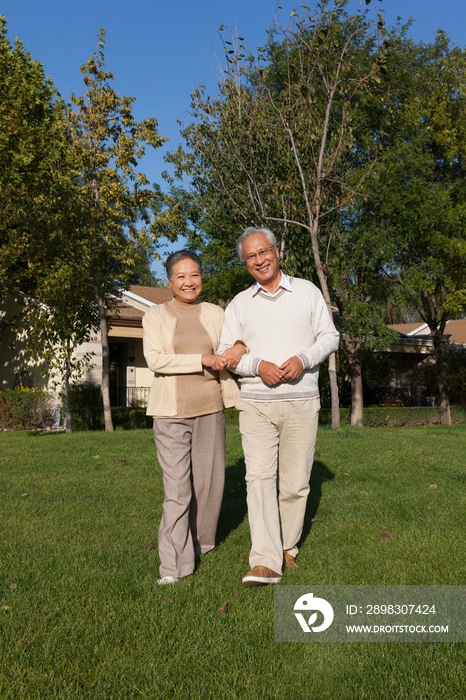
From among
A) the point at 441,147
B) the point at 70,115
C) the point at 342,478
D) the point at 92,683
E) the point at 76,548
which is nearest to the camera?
the point at 92,683

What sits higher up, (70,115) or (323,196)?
(70,115)

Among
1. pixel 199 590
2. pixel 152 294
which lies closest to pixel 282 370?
pixel 199 590

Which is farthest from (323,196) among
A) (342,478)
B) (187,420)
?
(187,420)

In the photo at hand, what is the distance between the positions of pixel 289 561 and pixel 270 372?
134cm

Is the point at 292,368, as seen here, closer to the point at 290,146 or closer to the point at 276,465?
the point at 276,465

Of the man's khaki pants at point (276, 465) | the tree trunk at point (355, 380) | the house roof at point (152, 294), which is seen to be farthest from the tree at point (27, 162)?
the man's khaki pants at point (276, 465)

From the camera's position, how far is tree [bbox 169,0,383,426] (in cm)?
1518

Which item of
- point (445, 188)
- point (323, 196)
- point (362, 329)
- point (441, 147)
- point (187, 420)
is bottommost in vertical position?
point (187, 420)

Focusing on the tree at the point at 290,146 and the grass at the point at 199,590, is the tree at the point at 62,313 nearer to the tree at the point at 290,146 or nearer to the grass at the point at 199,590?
the tree at the point at 290,146

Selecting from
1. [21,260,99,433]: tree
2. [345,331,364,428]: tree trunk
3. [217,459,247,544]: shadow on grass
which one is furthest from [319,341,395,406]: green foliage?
[217,459,247,544]: shadow on grass

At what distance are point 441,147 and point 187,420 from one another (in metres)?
19.4

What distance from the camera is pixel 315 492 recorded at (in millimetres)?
6957

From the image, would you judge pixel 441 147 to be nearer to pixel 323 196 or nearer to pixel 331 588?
pixel 323 196

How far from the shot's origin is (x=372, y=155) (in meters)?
19.5
